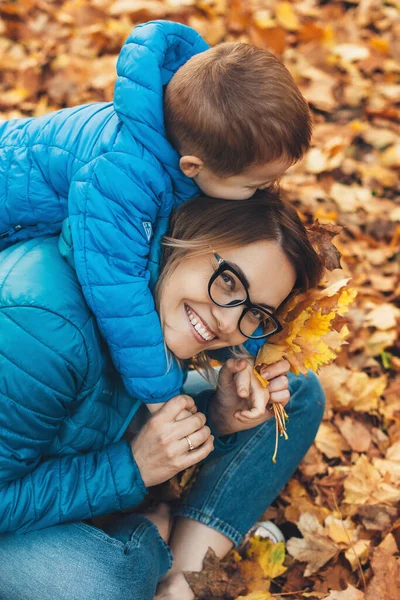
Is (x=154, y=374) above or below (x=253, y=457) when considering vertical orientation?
above

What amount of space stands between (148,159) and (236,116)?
0.79 ft

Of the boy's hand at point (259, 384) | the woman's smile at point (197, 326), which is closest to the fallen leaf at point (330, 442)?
the boy's hand at point (259, 384)

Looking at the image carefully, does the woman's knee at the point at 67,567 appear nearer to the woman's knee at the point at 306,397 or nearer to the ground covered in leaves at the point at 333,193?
the ground covered in leaves at the point at 333,193

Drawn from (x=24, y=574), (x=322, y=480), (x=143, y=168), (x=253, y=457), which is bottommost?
(x=322, y=480)

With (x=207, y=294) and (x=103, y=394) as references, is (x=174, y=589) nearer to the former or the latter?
(x=103, y=394)

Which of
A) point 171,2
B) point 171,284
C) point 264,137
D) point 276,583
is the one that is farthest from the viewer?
point 171,2

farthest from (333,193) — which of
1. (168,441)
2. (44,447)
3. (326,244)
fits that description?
(44,447)

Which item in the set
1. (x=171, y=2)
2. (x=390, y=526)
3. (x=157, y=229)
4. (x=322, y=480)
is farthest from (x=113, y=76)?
(x=390, y=526)

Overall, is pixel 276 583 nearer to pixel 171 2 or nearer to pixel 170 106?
pixel 170 106

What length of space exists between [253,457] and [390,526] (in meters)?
0.48

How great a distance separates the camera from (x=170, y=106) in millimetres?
1508

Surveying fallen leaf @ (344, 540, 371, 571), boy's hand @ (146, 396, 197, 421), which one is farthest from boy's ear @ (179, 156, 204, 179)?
fallen leaf @ (344, 540, 371, 571)

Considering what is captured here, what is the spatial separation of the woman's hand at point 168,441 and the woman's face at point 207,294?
0.55 ft

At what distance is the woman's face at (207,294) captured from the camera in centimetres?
157
